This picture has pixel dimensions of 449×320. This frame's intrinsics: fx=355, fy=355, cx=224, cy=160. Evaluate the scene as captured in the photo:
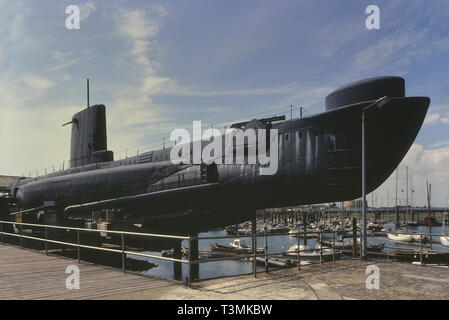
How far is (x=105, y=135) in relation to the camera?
27109mm

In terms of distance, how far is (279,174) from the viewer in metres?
14.9

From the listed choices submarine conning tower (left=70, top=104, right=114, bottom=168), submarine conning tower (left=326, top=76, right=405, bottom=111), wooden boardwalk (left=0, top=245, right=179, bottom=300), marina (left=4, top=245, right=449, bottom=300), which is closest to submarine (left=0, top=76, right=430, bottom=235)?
submarine conning tower (left=326, top=76, right=405, bottom=111)

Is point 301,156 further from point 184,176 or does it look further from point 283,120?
point 184,176

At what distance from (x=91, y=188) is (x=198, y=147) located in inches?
373

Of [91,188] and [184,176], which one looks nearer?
[184,176]

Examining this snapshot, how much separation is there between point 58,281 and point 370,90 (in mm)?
12129

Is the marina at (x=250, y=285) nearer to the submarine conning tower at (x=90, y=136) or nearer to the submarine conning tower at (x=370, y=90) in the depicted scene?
the submarine conning tower at (x=370, y=90)

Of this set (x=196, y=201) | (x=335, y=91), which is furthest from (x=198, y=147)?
(x=335, y=91)

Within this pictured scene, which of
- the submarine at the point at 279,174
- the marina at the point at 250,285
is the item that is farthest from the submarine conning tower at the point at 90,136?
the marina at the point at 250,285

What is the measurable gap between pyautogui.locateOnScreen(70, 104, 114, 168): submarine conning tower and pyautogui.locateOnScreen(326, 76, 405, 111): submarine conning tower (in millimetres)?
18514

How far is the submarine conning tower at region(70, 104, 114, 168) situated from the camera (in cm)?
2658
